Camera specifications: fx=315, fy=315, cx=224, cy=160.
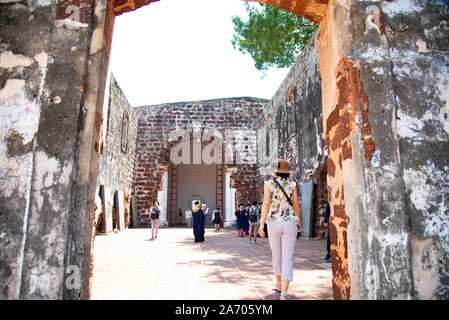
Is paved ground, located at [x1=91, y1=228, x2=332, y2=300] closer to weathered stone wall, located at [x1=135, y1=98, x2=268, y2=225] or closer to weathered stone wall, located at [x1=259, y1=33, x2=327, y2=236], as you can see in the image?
weathered stone wall, located at [x1=259, y1=33, x2=327, y2=236]

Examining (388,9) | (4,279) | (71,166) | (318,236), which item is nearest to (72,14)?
(71,166)

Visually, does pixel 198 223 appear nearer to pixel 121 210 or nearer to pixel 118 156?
pixel 121 210

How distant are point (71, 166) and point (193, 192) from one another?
19772 mm

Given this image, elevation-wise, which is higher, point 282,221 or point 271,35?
point 271,35

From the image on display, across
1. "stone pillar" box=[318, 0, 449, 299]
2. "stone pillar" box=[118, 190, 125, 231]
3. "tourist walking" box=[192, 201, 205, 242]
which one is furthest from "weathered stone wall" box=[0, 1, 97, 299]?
"stone pillar" box=[118, 190, 125, 231]

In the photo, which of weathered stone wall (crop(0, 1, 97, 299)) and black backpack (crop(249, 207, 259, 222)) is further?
black backpack (crop(249, 207, 259, 222))

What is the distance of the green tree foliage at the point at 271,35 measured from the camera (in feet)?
42.0

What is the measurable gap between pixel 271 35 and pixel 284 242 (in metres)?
11.5

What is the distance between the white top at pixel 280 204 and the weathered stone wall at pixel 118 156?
798 cm

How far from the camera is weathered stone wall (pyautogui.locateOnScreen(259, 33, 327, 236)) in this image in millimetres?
9461

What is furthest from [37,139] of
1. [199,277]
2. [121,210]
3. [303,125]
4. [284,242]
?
[121,210]

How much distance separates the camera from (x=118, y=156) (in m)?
13.1

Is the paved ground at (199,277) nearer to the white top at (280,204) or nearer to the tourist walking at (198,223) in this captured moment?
the white top at (280,204)

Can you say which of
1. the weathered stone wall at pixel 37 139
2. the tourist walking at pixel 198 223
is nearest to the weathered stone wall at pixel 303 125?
the tourist walking at pixel 198 223
